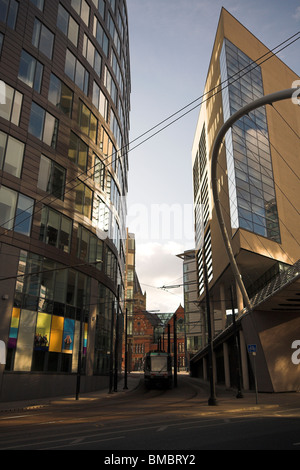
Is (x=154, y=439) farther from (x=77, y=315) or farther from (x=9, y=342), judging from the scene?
(x=77, y=315)

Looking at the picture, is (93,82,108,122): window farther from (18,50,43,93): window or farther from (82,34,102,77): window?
(18,50,43,93): window

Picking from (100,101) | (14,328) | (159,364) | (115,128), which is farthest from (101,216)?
(159,364)

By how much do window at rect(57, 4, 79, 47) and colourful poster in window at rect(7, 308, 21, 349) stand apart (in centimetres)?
2496

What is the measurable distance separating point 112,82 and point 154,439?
39978 millimetres

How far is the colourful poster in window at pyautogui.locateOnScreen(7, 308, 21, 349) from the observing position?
899 inches

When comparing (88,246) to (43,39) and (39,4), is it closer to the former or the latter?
(43,39)

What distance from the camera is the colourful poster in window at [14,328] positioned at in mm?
22845

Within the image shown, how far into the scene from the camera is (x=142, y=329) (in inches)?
5103

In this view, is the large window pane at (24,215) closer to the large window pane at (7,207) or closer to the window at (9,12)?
the large window pane at (7,207)

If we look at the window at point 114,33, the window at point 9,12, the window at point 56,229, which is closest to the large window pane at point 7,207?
the window at point 56,229

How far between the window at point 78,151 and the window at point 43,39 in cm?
692

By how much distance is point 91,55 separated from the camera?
3647 centimetres

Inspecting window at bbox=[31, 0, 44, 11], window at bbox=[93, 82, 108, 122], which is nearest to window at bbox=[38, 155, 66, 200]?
window at bbox=[93, 82, 108, 122]
